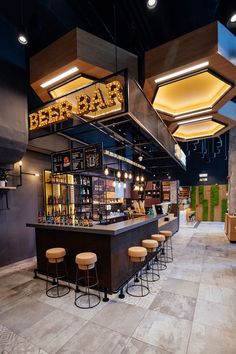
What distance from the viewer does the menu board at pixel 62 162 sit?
4957 millimetres

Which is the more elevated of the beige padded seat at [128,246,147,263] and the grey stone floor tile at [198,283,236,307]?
the beige padded seat at [128,246,147,263]

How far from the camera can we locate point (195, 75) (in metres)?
4.08

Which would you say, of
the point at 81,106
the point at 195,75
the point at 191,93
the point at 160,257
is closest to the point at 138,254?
the point at 160,257

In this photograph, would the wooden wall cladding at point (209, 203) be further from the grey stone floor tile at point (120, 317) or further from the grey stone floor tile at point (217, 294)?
the grey stone floor tile at point (120, 317)

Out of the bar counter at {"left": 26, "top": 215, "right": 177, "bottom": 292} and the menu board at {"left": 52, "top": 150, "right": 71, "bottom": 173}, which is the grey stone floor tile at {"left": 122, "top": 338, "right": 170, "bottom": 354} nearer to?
the bar counter at {"left": 26, "top": 215, "right": 177, "bottom": 292}

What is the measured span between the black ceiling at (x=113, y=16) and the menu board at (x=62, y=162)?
2755mm

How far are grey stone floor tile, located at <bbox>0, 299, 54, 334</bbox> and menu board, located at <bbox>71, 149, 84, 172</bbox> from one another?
2840 mm

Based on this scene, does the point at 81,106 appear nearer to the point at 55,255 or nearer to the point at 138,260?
the point at 55,255

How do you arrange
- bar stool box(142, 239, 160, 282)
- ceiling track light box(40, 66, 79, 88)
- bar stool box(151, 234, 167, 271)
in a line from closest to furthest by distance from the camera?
ceiling track light box(40, 66, 79, 88) < bar stool box(142, 239, 160, 282) < bar stool box(151, 234, 167, 271)

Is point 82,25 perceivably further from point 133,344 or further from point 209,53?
point 133,344

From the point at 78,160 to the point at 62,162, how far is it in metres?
0.57

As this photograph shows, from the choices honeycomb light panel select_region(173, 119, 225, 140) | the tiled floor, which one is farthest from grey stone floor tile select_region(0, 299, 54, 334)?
honeycomb light panel select_region(173, 119, 225, 140)

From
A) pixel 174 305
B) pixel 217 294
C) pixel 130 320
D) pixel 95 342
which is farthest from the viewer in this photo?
pixel 217 294

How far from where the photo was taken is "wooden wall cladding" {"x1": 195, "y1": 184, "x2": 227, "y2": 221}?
1286 centimetres
